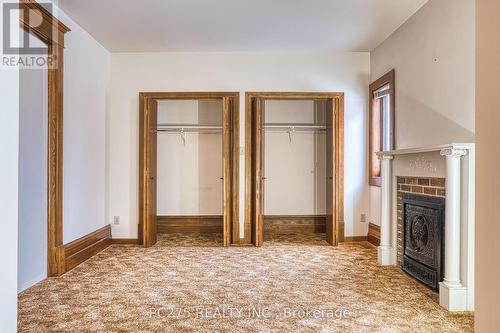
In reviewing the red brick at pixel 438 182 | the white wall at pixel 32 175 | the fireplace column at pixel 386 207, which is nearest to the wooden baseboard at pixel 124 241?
the white wall at pixel 32 175

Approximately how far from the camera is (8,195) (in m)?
1.62

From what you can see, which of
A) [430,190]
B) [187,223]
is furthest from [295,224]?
[430,190]

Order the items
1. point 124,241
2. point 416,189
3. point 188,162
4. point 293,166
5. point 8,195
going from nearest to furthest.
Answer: point 8,195 < point 416,189 < point 124,241 < point 188,162 < point 293,166

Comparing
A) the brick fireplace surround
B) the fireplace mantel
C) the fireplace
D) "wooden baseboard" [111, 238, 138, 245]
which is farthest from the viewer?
"wooden baseboard" [111, 238, 138, 245]

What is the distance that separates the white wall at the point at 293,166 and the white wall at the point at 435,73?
1.69 m

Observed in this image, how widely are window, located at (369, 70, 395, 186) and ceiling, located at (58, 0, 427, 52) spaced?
1.80 ft

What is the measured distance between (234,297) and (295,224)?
305cm

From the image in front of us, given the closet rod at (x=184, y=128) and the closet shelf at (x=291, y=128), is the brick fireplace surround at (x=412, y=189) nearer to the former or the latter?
the closet shelf at (x=291, y=128)

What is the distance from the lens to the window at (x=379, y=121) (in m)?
4.39

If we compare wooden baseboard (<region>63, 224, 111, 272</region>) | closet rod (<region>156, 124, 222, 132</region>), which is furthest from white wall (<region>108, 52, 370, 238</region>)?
closet rod (<region>156, 124, 222, 132</region>)

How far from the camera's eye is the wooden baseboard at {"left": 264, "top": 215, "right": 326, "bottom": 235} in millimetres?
5664

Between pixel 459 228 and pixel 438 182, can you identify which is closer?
pixel 459 228

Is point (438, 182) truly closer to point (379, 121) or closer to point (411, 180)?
point (411, 180)

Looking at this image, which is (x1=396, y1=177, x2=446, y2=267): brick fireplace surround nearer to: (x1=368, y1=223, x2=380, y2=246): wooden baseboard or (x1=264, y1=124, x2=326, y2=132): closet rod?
(x1=368, y1=223, x2=380, y2=246): wooden baseboard
